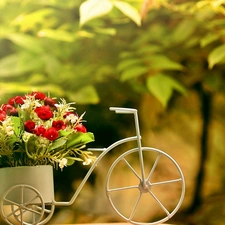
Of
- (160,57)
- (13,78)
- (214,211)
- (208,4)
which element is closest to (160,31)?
(160,57)

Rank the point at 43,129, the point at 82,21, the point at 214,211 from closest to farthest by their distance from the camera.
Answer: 1. the point at 43,129
2. the point at 214,211
3. the point at 82,21

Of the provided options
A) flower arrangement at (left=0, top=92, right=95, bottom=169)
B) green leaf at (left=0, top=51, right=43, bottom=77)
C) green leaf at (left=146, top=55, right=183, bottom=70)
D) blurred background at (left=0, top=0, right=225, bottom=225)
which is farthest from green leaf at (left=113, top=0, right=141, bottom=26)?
flower arrangement at (left=0, top=92, right=95, bottom=169)

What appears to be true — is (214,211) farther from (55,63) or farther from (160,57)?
(55,63)

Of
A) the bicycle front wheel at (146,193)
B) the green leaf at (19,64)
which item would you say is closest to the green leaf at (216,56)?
the bicycle front wheel at (146,193)

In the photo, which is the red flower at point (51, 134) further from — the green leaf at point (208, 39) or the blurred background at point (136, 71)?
the green leaf at point (208, 39)

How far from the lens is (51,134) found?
1.23 metres

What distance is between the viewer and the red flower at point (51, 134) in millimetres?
1229

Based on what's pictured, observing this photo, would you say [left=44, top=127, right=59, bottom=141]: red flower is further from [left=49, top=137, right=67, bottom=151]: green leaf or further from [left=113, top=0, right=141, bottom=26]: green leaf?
[left=113, top=0, right=141, bottom=26]: green leaf

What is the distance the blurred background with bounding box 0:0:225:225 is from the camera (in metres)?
1.92

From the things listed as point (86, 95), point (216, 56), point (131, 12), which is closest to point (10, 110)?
point (86, 95)

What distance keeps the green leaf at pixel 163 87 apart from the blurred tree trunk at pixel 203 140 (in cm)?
9

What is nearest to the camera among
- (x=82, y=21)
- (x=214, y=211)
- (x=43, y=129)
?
(x=43, y=129)

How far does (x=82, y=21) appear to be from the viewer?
2.02 metres

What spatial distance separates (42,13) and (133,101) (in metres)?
0.54
